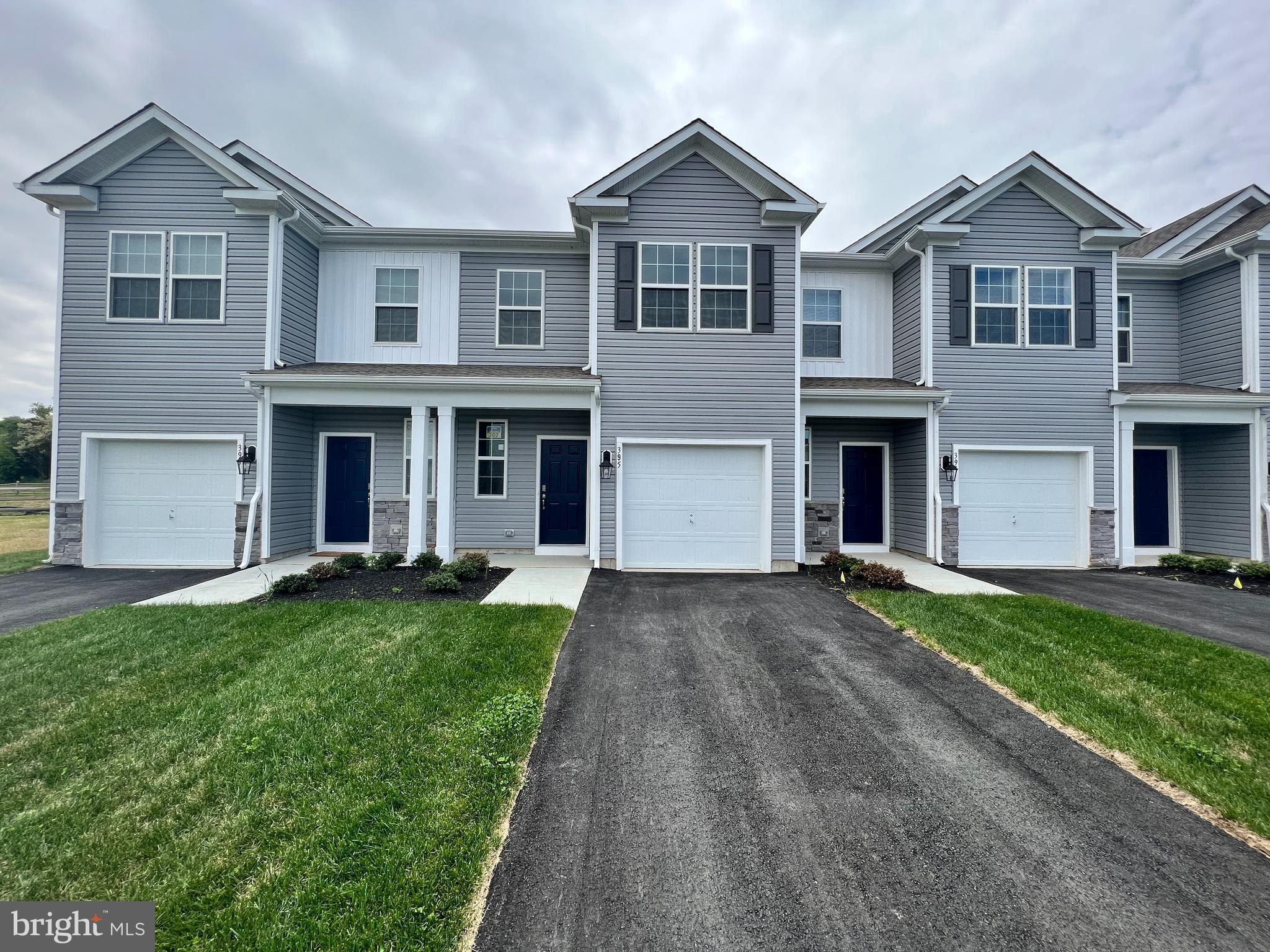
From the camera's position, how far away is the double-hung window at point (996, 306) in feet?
32.9

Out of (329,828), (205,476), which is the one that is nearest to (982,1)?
(329,828)

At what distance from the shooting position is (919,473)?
10.2 m


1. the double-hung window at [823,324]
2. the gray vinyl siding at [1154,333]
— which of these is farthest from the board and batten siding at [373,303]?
the gray vinyl siding at [1154,333]

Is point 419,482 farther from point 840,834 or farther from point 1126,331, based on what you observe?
point 1126,331

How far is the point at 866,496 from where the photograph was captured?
442 inches

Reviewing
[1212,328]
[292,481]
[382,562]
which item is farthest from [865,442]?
[292,481]

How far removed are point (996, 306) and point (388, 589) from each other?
1185cm

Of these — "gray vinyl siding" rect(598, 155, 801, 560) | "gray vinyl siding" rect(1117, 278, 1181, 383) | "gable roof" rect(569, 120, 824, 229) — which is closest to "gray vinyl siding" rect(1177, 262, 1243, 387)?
"gray vinyl siding" rect(1117, 278, 1181, 383)

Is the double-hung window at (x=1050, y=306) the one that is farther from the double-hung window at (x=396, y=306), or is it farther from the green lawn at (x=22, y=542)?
the green lawn at (x=22, y=542)

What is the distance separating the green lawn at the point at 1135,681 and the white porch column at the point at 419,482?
286 inches

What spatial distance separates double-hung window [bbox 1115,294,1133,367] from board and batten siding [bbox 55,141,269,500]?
17.2 meters

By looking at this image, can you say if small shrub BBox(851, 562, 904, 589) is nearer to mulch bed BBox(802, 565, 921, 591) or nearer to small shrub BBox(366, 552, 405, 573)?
mulch bed BBox(802, 565, 921, 591)

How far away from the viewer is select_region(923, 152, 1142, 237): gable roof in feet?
31.6

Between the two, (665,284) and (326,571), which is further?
(665,284)
